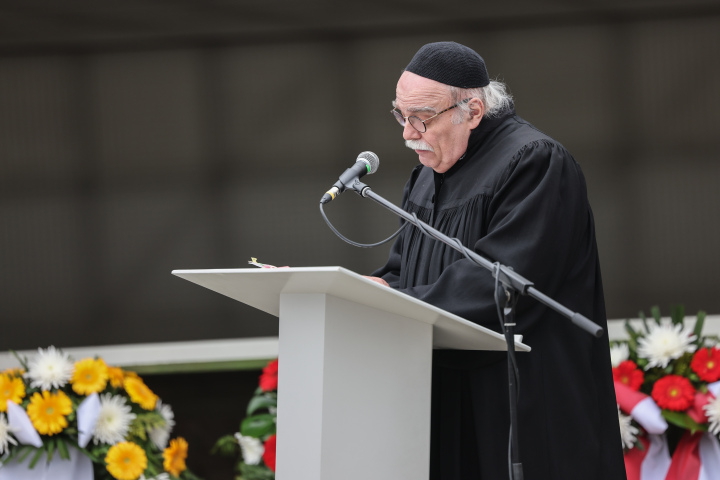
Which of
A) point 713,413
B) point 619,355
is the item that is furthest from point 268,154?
point 713,413

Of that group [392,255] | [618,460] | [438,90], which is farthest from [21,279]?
[618,460]

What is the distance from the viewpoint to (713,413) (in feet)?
12.1

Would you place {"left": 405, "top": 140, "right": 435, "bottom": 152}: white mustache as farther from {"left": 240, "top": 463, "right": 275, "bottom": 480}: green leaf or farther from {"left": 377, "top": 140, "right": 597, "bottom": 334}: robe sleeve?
{"left": 240, "top": 463, "right": 275, "bottom": 480}: green leaf

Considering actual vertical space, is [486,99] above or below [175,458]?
above

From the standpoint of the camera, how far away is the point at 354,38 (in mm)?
5176

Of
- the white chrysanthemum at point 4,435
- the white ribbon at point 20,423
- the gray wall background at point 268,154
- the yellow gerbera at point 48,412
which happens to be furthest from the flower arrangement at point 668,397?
the white chrysanthemum at point 4,435

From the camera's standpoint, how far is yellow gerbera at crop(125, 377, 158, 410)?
4309 mm

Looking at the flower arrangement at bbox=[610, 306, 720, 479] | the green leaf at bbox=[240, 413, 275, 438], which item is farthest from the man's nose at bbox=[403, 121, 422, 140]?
the green leaf at bbox=[240, 413, 275, 438]

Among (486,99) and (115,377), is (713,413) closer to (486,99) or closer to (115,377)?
(486,99)

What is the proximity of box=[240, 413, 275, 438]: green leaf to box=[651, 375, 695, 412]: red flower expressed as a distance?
181cm

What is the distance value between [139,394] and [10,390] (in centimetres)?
62

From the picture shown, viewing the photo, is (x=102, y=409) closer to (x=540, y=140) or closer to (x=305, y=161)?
(x=305, y=161)

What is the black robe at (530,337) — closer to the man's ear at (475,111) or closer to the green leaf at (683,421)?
the man's ear at (475,111)

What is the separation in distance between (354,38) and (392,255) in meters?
2.41
